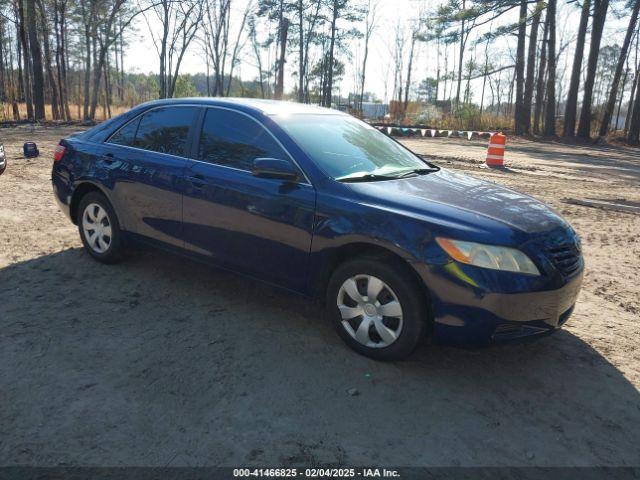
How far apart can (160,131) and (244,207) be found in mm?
1370

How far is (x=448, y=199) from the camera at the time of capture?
336cm

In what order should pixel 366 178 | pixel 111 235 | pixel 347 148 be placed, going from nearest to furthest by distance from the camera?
pixel 366 178
pixel 347 148
pixel 111 235

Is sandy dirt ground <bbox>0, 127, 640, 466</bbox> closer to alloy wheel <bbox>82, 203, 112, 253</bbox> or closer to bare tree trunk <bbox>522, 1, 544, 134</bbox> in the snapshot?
alloy wheel <bbox>82, 203, 112, 253</bbox>

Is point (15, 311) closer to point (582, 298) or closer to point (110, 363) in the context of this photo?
point (110, 363)

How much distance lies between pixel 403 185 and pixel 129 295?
2420 mm

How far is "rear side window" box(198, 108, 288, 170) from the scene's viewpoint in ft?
12.5

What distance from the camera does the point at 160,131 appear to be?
450 cm

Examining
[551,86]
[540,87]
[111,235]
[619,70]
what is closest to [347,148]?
[111,235]

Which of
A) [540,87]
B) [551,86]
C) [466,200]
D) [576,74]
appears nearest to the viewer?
[466,200]

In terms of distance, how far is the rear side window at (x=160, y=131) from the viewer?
432 centimetres

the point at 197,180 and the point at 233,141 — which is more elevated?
the point at 233,141

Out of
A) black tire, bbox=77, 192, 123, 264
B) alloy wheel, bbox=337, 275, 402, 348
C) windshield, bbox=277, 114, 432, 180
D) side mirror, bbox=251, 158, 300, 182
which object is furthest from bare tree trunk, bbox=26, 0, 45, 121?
alloy wheel, bbox=337, 275, 402, 348

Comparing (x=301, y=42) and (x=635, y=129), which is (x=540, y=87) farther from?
(x=301, y=42)

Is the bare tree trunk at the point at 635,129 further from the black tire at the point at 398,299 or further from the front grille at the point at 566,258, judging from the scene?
the black tire at the point at 398,299
